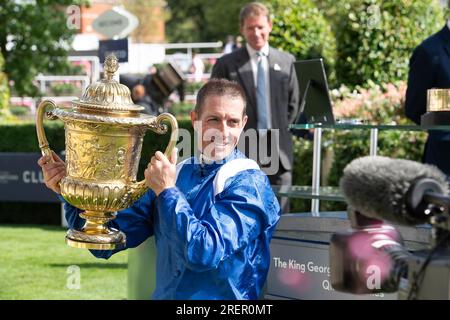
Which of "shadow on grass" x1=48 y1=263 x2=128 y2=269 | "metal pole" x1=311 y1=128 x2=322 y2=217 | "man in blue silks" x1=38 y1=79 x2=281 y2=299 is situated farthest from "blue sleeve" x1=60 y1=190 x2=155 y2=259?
"shadow on grass" x1=48 y1=263 x2=128 y2=269

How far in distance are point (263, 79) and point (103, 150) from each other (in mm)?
4309

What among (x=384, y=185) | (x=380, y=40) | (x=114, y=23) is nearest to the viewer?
(x=384, y=185)

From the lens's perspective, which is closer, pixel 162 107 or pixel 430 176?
pixel 430 176

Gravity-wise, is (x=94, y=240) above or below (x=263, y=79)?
below

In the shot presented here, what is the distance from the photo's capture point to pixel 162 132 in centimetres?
316

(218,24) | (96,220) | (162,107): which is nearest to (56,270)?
(96,220)

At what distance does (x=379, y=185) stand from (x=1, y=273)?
6.45 m

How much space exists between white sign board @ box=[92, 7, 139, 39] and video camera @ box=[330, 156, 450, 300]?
34.5ft

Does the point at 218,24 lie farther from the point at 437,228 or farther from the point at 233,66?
the point at 437,228

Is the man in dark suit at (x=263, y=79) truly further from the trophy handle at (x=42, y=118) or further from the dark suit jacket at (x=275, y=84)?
the trophy handle at (x=42, y=118)

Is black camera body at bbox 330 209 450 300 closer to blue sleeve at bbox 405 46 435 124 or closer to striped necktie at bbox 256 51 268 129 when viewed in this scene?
blue sleeve at bbox 405 46 435 124

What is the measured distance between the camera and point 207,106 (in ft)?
11.2

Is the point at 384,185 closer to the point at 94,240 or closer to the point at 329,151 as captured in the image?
the point at 94,240

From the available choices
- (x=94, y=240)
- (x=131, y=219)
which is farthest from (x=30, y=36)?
(x=94, y=240)
